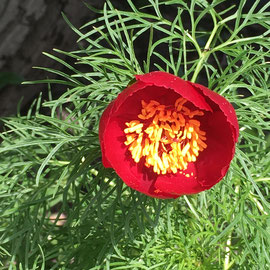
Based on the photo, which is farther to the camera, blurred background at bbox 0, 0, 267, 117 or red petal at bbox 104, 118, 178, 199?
blurred background at bbox 0, 0, 267, 117

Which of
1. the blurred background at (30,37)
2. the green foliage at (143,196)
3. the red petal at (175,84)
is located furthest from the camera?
the blurred background at (30,37)

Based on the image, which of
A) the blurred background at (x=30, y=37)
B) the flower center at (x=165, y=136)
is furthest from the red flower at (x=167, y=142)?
the blurred background at (x=30, y=37)

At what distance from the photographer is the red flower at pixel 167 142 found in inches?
36.2

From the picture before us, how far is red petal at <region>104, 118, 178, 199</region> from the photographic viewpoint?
915mm

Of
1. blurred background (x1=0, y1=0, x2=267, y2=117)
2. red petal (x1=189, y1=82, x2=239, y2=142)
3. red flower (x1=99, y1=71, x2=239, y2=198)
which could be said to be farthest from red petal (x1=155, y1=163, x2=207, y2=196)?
blurred background (x1=0, y1=0, x2=267, y2=117)

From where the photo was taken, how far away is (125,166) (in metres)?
0.94

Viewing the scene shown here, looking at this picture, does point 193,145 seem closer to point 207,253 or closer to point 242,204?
point 242,204

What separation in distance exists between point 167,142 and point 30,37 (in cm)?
108

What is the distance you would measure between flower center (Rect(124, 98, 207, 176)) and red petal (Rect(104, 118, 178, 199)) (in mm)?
11

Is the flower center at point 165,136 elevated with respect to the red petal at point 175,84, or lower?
lower

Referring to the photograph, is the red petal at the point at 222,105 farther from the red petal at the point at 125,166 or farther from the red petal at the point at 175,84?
the red petal at the point at 125,166

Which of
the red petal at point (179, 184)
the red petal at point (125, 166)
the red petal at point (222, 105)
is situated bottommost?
the red petal at point (179, 184)

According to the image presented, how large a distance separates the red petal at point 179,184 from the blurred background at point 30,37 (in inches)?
→ 38.2

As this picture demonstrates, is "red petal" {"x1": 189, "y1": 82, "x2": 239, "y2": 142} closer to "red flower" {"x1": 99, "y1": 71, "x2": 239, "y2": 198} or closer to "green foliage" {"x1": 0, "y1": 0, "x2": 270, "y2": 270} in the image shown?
"red flower" {"x1": 99, "y1": 71, "x2": 239, "y2": 198}
